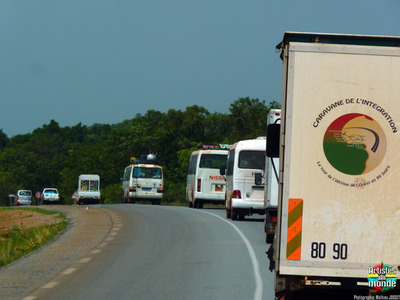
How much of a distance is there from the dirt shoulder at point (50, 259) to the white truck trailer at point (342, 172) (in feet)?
18.3

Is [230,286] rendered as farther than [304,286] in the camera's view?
Yes

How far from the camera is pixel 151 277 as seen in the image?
47.5ft

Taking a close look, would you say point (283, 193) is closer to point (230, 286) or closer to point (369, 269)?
point (369, 269)

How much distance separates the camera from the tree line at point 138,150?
77.9 m

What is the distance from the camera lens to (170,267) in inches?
630

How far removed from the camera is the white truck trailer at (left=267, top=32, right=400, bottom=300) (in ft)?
27.6

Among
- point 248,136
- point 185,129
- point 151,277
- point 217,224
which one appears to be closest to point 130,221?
point 217,224

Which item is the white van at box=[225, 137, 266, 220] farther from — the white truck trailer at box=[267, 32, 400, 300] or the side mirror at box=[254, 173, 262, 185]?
the white truck trailer at box=[267, 32, 400, 300]

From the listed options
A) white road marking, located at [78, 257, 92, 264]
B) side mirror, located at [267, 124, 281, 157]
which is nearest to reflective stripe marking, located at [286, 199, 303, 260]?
side mirror, located at [267, 124, 281, 157]

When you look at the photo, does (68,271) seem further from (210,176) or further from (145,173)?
(145,173)

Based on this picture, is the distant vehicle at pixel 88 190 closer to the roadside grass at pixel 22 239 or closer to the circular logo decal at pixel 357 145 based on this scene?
the roadside grass at pixel 22 239

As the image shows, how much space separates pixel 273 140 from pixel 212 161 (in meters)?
31.0

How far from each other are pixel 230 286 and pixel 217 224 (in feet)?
48.2

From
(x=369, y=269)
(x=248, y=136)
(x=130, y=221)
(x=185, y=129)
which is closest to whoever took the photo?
(x=369, y=269)
